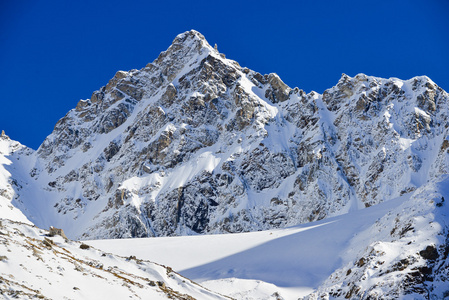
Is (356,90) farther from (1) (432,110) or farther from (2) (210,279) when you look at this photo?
(2) (210,279)

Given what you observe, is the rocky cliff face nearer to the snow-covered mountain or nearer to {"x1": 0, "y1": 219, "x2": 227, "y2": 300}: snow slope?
the snow-covered mountain

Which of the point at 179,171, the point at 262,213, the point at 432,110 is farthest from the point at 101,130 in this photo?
the point at 432,110

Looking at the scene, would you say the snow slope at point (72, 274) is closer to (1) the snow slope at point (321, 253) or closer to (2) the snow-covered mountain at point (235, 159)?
(1) the snow slope at point (321, 253)

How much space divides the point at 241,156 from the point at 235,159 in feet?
7.63

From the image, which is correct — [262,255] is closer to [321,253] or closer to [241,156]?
[321,253]

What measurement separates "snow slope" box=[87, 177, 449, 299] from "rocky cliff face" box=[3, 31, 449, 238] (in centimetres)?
7089

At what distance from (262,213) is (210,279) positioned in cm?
8754

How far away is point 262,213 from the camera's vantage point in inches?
5192

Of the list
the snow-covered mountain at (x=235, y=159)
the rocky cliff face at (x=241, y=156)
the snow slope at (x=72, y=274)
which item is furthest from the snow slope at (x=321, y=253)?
the rocky cliff face at (x=241, y=156)

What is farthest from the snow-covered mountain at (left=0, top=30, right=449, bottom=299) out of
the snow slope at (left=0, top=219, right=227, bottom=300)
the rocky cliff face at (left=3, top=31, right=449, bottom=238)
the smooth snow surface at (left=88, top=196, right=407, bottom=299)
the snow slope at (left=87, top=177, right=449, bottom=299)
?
the snow slope at (left=0, top=219, right=227, bottom=300)

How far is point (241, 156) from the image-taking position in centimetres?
14712

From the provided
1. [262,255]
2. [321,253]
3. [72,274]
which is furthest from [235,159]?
[72,274]

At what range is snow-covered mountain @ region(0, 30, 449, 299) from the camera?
131 meters

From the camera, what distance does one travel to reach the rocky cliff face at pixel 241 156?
13138cm
